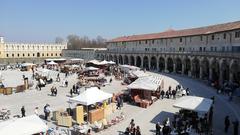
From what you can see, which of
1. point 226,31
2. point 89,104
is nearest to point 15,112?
point 89,104

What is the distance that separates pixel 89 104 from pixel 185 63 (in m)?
32.4

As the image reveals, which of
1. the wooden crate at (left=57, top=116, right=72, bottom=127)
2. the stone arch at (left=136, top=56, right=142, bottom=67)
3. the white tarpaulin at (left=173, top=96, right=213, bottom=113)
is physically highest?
the stone arch at (left=136, top=56, right=142, bottom=67)

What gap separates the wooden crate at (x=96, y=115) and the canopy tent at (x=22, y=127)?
5.48 m

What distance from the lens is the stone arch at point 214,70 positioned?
3692 centimetres

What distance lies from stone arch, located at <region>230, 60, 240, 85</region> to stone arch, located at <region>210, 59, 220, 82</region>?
11.9 ft

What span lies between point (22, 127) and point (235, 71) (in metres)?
27.9

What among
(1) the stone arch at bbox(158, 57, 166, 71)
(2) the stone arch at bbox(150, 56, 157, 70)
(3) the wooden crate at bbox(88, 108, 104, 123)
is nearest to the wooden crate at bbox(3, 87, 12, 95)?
(3) the wooden crate at bbox(88, 108, 104, 123)

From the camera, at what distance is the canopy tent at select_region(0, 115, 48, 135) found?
10.9 m

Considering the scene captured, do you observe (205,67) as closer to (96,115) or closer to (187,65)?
(187,65)

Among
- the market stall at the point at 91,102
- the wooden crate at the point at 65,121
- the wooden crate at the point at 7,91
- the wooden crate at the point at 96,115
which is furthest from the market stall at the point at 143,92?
the wooden crate at the point at 7,91

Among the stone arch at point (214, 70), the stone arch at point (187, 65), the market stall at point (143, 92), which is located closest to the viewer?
the market stall at point (143, 92)

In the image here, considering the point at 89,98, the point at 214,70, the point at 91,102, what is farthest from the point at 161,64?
the point at 91,102

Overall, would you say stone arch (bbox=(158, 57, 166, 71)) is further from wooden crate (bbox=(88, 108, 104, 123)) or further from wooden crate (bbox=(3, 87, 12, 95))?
wooden crate (bbox=(88, 108, 104, 123))

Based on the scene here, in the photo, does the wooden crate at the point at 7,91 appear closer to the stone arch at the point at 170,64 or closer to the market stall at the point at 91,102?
the market stall at the point at 91,102
